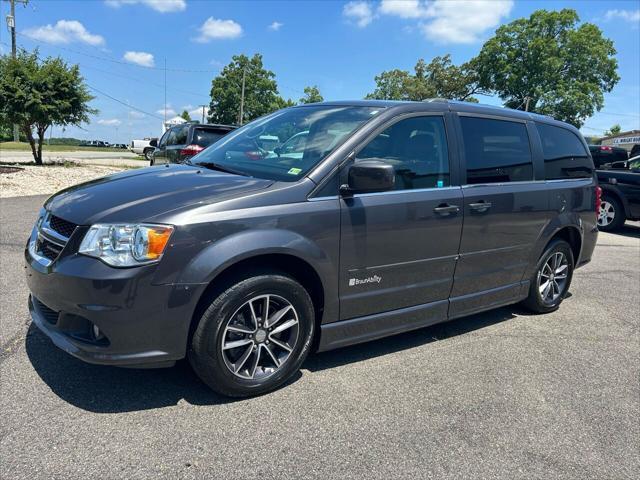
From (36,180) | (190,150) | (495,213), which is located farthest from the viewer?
(36,180)

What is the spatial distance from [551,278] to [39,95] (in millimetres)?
17402

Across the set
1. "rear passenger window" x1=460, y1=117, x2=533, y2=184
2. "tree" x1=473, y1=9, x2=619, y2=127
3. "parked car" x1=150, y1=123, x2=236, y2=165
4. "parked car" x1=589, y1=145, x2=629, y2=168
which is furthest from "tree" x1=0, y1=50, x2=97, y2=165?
"tree" x1=473, y1=9, x2=619, y2=127

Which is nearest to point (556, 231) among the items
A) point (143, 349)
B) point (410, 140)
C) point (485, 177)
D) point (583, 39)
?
point (485, 177)

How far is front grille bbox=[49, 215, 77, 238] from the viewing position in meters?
2.80

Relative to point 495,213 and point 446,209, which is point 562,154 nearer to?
point 495,213

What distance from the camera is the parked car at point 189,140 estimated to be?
10000 millimetres

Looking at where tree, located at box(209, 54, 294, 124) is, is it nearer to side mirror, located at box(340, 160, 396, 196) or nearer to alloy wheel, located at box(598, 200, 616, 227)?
alloy wheel, located at box(598, 200, 616, 227)

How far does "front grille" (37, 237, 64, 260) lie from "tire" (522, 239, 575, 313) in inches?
161

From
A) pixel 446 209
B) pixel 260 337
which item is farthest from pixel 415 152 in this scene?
pixel 260 337

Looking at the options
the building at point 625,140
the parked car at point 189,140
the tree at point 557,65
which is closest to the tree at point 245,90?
the tree at point 557,65

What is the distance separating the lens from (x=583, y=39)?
4553 centimetres

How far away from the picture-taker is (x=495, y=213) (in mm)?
4070

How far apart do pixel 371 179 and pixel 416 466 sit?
1.64m

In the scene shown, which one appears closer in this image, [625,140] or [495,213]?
[495,213]
